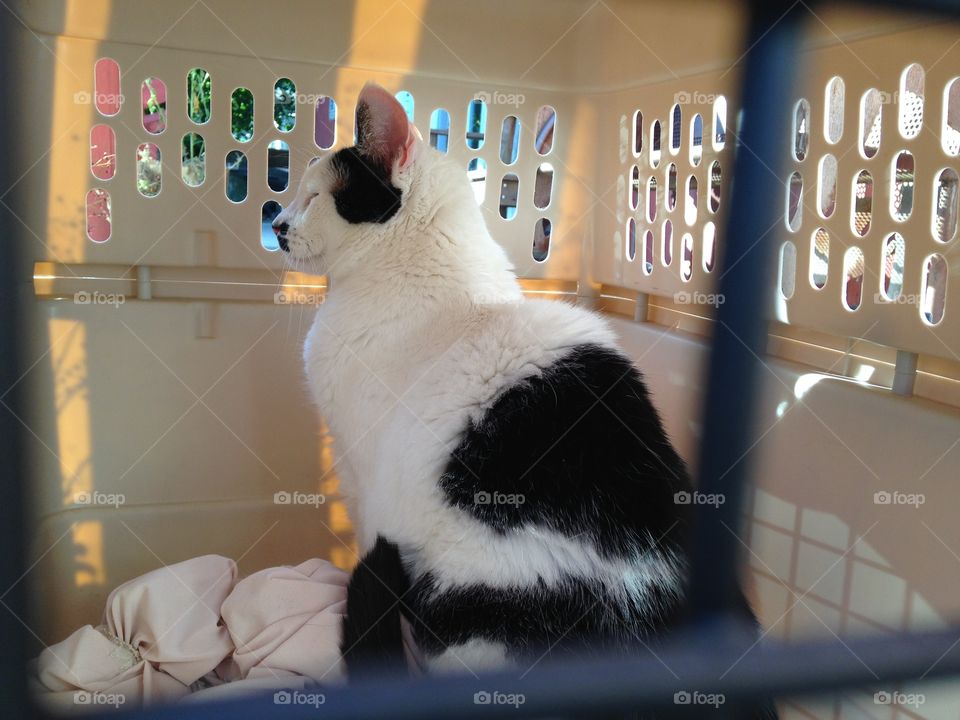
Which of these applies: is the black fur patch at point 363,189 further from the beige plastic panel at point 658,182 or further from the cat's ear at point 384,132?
the beige plastic panel at point 658,182

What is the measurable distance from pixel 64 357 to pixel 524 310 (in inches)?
33.7

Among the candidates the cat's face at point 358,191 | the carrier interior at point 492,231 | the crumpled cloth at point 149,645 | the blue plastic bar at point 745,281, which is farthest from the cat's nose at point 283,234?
the blue plastic bar at point 745,281

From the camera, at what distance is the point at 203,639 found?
108 cm

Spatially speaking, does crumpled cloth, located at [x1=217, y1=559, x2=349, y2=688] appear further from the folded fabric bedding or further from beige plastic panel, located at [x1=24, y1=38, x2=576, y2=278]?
beige plastic panel, located at [x1=24, y1=38, x2=576, y2=278]

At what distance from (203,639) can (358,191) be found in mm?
653

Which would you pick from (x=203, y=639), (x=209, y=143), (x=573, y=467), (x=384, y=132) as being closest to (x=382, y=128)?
(x=384, y=132)

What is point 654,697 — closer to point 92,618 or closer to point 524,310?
point 524,310

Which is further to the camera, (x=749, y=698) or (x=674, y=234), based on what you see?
(x=674, y=234)

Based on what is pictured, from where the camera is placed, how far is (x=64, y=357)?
139 centimetres

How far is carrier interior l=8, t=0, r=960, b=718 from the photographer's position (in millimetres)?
989

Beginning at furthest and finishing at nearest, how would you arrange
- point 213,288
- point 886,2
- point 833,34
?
point 213,288
point 833,34
point 886,2

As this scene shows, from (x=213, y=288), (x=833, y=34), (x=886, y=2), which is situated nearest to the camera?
(x=886, y=2)

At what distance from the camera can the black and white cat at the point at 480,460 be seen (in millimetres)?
869

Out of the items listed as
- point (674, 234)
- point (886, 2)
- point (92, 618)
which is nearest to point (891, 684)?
point (886, 2)
